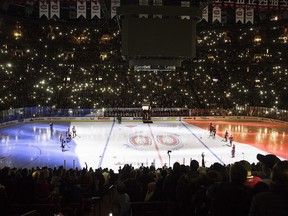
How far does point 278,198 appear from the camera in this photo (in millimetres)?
2766

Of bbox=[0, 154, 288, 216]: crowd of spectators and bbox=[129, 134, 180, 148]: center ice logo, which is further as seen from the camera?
bbox=[129, 134, 180, 148]: center ice logo

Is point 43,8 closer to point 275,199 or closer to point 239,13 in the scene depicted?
point 239,13

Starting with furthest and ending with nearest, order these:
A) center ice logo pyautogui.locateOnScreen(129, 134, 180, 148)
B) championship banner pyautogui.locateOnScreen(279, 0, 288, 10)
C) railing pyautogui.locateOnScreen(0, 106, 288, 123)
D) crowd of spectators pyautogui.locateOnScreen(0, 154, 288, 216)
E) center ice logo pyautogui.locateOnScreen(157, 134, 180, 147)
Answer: railing pyautogui.locateOnScreen(0, 106, 288, 123) → center ice logo pyautogui.locateOnScreen(157, 134, 180, 147) → center ice logo pyautogui.locateOnScreen(129, 134, 180, 148) → championship banner pyautogui.locateOnScreen(279, 0, 288, 10) → crowd of spectators pyautogui.locateOnScreen(0, 154, 288, 216)

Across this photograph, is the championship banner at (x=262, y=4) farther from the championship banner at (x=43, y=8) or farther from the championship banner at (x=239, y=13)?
the championship banner at (x=43, y=8)

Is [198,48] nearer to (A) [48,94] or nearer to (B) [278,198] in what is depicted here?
(A) [48,94]

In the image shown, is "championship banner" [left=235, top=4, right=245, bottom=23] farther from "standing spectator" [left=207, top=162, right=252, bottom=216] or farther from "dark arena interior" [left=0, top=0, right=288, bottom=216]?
"standing spectator" [left=207, top=162, right=252, bottom=216]

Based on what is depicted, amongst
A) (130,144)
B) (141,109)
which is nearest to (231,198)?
(130,144)

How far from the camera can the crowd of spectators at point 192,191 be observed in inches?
111

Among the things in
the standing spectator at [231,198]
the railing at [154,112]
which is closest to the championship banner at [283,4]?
the railing at [154,112]

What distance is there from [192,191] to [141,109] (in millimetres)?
36233

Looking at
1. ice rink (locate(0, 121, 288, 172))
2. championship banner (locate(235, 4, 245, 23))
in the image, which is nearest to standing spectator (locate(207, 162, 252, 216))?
ice rink (locate(0, 121, 288, 172))

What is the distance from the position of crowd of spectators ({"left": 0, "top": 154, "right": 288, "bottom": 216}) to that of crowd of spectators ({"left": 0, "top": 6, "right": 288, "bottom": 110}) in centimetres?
3377

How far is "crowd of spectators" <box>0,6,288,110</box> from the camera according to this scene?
137ft

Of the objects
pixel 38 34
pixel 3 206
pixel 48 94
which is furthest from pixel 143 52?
pixel 38 34
